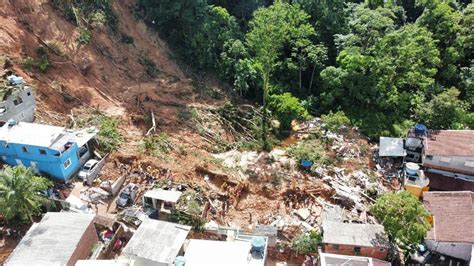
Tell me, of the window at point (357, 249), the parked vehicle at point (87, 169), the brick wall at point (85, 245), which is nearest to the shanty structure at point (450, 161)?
the window at point (357, 249)

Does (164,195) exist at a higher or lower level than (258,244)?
higher

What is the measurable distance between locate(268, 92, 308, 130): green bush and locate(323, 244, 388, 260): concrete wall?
14.1 meters

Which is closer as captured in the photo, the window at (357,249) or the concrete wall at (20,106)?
the window at (357,249)

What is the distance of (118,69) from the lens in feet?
132

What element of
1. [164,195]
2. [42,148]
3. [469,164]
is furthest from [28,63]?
[469,164]

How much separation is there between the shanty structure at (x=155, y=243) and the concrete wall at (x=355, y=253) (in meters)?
8.52

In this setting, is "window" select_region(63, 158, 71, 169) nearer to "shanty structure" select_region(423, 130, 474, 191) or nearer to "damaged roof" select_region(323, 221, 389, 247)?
"damaged roof" select_region(323, 221, 389, 247)

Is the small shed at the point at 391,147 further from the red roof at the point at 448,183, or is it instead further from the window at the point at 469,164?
the window at the point at 469,164

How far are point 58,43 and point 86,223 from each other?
19897 mm

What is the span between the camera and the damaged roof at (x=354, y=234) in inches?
1008

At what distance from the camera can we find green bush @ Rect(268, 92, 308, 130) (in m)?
37.2

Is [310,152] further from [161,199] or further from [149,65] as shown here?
[149,65]

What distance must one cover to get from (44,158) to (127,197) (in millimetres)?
5925

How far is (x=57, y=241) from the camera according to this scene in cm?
2338
